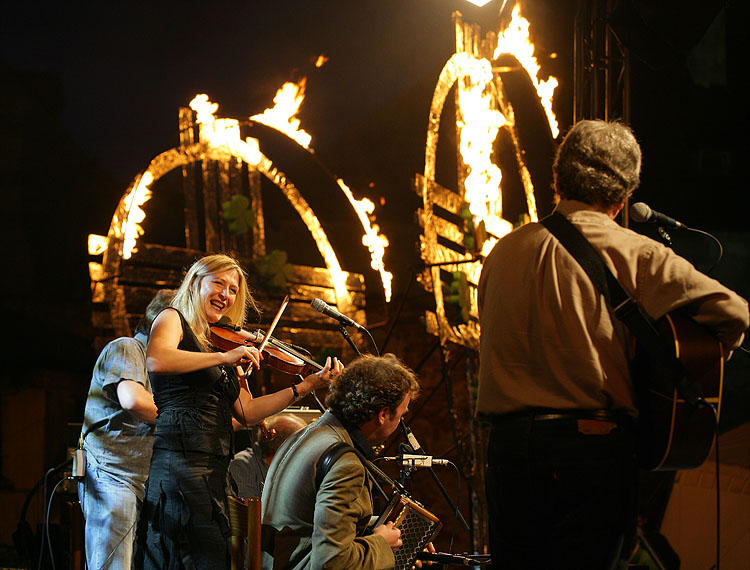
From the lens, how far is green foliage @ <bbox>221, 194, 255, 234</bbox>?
5.19 meters

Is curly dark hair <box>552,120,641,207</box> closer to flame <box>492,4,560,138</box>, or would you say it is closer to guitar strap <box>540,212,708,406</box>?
guitar strap <box>540,212,708,406</box>

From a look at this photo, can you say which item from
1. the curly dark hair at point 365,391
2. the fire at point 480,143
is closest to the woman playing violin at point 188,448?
the curly dark hair at point 365,391

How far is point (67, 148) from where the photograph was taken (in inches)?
209

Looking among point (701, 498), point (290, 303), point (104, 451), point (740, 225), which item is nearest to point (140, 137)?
point (290, 303)

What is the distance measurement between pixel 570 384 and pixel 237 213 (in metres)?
3.65

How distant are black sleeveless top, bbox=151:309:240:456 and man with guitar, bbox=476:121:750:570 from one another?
1.44 m

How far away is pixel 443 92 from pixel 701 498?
3.47 meters

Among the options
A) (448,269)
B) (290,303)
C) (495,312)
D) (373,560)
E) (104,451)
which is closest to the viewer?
(495,312)

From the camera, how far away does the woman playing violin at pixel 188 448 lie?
299cm

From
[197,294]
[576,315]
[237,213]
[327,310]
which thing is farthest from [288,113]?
[576,315]

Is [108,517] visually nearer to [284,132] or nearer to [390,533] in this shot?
[390,533]

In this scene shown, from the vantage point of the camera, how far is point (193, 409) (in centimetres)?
315

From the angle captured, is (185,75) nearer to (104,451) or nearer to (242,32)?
(242,32)

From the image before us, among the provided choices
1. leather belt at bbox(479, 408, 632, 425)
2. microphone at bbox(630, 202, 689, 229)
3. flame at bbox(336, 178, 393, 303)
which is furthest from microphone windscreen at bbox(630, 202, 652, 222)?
flame at bbox(336, 178, 393, 303)
